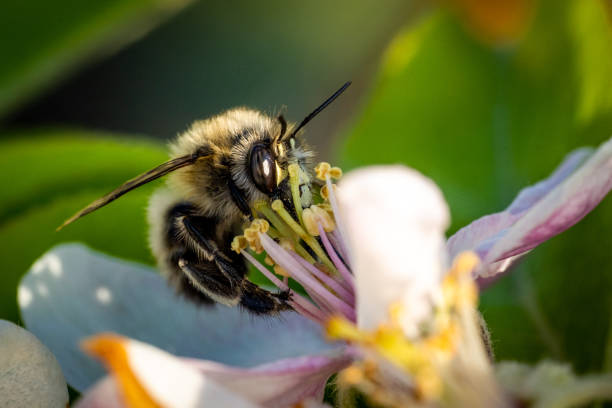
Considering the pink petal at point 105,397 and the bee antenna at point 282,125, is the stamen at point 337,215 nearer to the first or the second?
the bee antenna at point 282,125

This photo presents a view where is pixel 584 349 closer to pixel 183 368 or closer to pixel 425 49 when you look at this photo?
pixel 183 368

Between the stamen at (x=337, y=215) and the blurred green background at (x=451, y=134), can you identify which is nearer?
the stamen at (x=337, y=215)

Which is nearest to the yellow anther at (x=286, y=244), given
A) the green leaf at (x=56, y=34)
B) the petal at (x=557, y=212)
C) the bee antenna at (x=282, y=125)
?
the bee antenna at (x=282, y=125)

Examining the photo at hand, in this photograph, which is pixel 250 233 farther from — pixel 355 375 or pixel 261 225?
pixel 355 375

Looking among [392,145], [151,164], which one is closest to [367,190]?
[151,164]

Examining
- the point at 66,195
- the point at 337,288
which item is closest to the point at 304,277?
the point at 337,288

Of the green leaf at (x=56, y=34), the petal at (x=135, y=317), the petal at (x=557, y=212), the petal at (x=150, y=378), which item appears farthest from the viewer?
the green leaf at (x=56, y=34)
